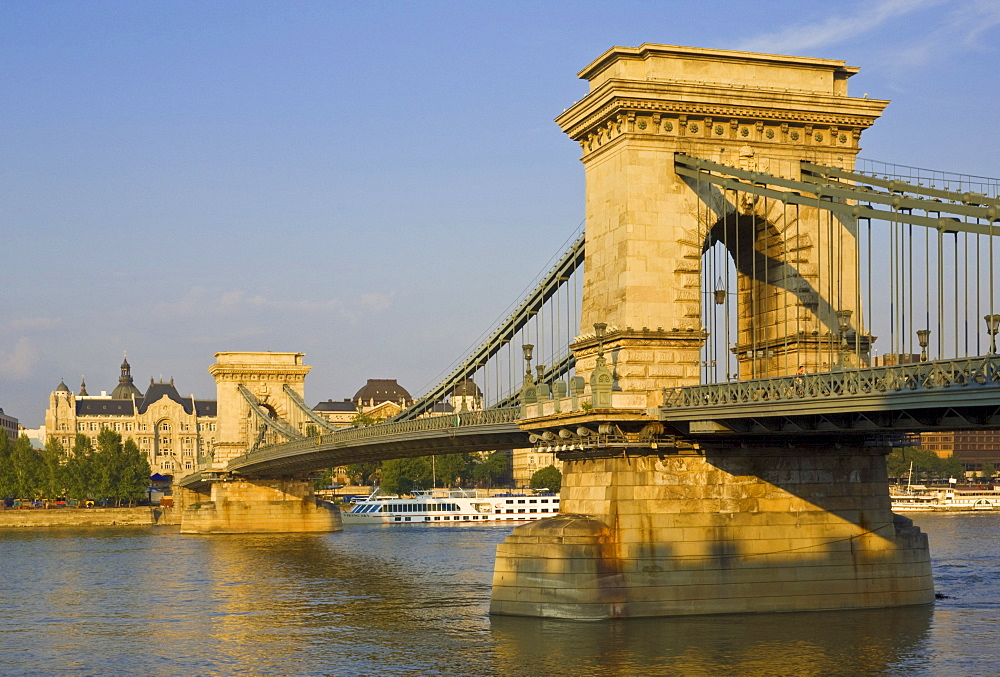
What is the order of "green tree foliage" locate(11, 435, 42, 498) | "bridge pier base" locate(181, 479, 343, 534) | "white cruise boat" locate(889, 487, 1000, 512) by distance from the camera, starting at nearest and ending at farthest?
"bridge pier base" locate(181, 479, 343, 534) < "green tree foliage" locate(11, 435, 42, 498) < "white cruise boat" locate(889, 487, 1000, 512)

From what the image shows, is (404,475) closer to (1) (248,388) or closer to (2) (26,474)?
(1) (248,388)

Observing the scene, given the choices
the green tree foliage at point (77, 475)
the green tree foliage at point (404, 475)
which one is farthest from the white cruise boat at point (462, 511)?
the green tree foliage at point (404, 475)

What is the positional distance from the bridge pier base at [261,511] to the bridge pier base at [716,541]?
74403 mm

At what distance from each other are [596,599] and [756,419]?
7.04m

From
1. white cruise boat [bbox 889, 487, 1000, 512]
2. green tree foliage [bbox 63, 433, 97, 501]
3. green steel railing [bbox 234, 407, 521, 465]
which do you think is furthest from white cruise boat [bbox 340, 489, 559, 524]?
white cruise boat [bbox 889, 487, 1000, 512]

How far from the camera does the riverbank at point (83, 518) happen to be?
133375mm

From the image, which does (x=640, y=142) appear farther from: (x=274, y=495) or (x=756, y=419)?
(x=274, y=495)

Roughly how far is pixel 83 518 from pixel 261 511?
29.2m

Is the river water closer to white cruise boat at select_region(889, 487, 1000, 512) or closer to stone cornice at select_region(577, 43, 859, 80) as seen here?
stone cornice at select_region(577, 43, 859, 80)

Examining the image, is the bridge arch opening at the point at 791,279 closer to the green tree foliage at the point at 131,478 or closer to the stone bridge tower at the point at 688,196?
the stone bridge tower at the point at 688,196

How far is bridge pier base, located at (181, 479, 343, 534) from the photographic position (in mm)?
114750

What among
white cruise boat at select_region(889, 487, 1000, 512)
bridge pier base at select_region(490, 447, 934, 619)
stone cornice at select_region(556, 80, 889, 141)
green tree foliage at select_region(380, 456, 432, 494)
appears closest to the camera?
bridge pier base at select_region(490, 447, 934, 619)

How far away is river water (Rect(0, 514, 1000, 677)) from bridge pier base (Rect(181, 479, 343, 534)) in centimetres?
3896

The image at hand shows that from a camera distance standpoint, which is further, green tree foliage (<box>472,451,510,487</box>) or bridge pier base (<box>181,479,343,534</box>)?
green tree foliage (<box>472,451,510,487</box>)
